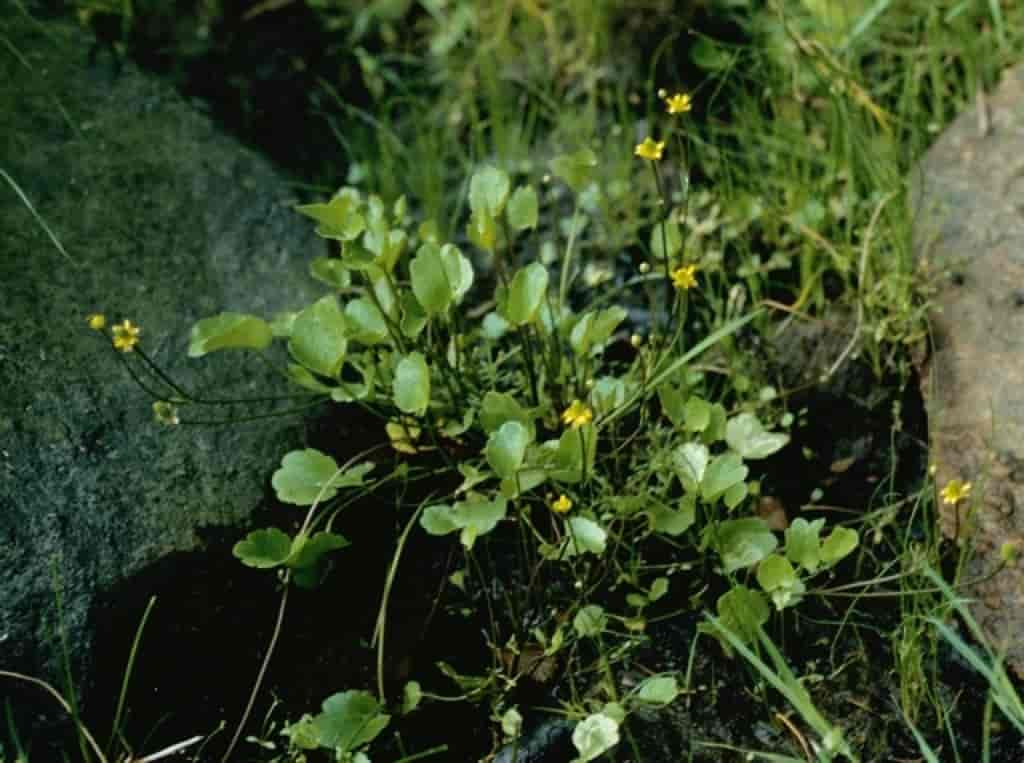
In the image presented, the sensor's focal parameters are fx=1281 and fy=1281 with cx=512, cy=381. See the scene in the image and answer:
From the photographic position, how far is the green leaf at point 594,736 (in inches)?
72.4

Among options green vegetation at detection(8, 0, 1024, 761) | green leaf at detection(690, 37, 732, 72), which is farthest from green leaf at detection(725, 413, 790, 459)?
green leaf at detection(690, 37, 732, 72)

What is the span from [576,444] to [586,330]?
0.22 metres

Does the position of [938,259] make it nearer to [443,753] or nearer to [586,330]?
[586,330]

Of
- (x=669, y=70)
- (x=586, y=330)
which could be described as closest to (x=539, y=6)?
(x=669, y=70)

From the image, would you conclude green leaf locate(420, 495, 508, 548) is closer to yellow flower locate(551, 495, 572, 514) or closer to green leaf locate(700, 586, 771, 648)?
yellow flower locate(551, 495, 572, 514)

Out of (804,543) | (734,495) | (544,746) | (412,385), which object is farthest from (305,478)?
(804,543)

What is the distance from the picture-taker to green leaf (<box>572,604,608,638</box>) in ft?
6.53

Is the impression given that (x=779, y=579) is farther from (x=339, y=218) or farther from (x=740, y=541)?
(x=339, y=218)

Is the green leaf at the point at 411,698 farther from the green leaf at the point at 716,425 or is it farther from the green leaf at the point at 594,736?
the green leaf at the point at 716,425

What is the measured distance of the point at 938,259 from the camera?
2.52m

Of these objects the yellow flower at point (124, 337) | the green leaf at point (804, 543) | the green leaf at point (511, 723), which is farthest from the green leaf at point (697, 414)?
the yellow flower at point (124, 337)

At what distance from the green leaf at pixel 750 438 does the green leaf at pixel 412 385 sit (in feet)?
1.77

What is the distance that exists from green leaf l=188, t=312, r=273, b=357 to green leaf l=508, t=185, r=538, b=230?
0.47 metres

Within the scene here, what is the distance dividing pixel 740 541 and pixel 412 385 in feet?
1.87
